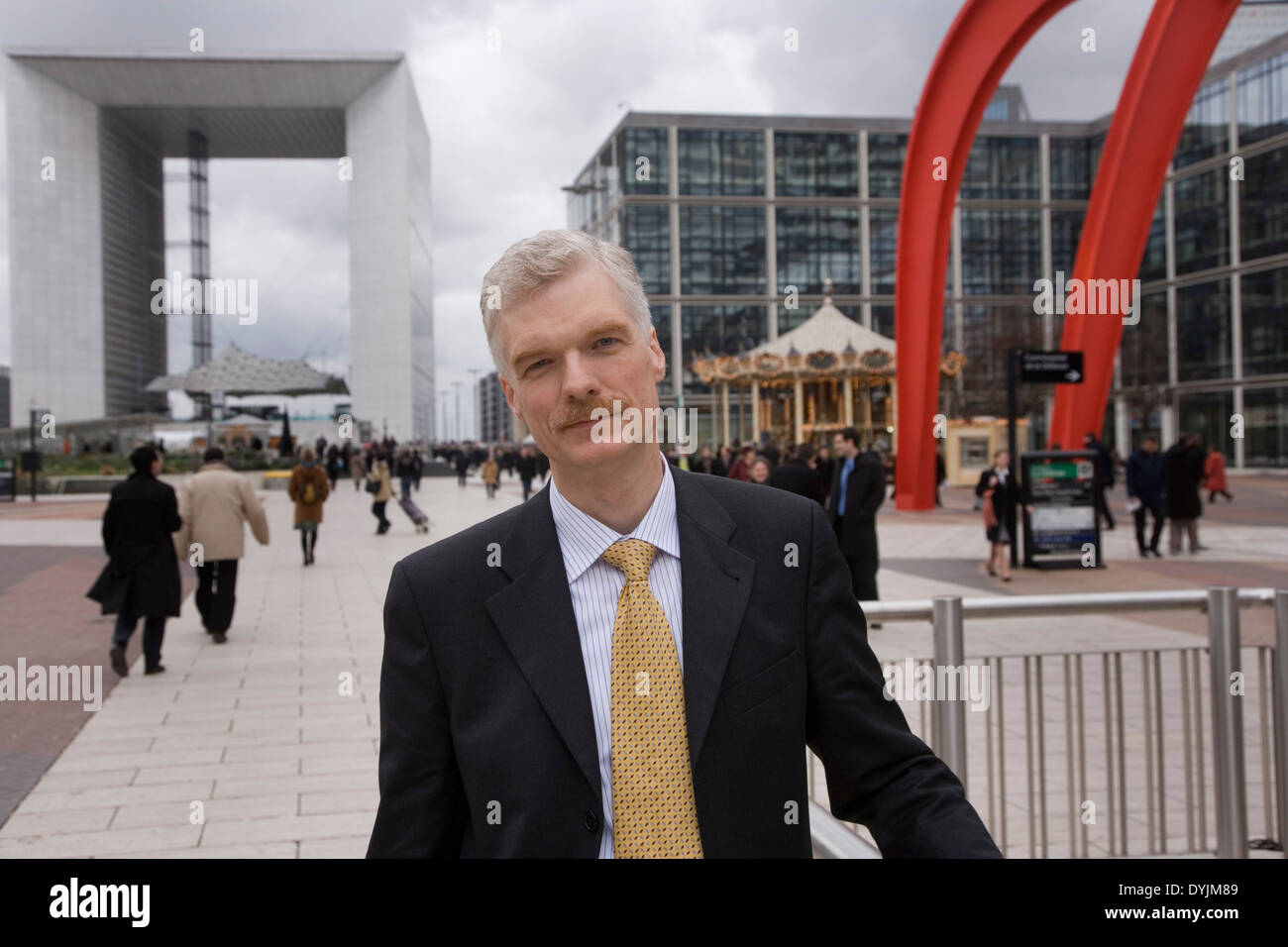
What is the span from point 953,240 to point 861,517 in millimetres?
59275

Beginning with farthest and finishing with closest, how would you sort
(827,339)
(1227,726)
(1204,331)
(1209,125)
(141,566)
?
(1204,331) → (1209,125) → (827,339) → (141,566) → (1227,726)

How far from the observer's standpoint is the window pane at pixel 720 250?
62.2 metres

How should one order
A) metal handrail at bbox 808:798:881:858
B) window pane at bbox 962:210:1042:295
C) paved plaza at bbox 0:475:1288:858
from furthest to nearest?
window pane at bbox 962:210:1042:295 < paved plaza at bbox 0:475:1288:858 < metal handrail at bbox 808:798:881:858

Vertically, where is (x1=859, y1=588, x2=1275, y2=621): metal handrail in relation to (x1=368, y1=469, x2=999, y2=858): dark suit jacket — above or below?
below

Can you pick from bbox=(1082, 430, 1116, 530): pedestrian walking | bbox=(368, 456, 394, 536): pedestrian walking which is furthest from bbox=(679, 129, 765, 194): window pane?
bbox=(1082, 430, 1116, 530): pedestrian walking

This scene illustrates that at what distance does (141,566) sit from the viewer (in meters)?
8.62

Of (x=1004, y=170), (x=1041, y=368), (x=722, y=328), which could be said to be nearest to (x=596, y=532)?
(x=1041, y=368)

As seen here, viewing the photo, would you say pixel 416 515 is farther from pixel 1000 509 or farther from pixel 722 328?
pixel 722 328

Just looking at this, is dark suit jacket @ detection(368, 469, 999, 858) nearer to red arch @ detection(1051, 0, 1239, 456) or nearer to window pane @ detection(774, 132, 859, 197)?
red arch @ detection(1051, 0, 1239, 456)

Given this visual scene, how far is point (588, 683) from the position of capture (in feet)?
4.92

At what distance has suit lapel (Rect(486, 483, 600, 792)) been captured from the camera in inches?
56.9

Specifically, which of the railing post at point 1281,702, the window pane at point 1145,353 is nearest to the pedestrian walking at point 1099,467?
the railing post at point 1281,702

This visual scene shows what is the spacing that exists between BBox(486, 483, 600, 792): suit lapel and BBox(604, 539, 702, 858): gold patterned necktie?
0.15 feet
